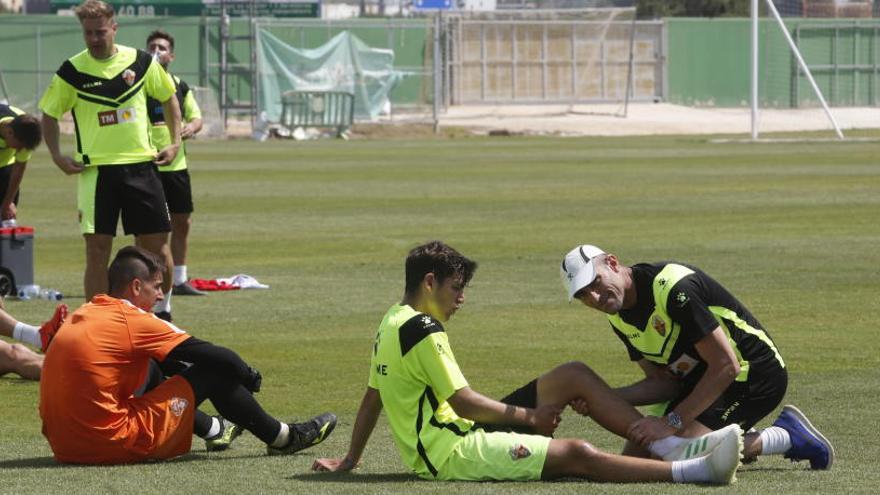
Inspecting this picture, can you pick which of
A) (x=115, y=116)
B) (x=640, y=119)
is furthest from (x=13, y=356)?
(x=640, y=119)

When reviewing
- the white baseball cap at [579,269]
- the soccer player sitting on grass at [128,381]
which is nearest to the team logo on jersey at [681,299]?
the white baseball cap at [579,269]

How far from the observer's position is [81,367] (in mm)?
7824

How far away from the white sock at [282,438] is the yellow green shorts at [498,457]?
119cm

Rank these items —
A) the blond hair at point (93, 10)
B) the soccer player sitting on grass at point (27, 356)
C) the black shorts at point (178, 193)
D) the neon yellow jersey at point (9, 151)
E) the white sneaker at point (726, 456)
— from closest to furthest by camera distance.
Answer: the white sneaker at point (726, 456) → the soccer player sitting on grass at point (27, 356) → the blond hair at point (93, 10) → the neon yellow jersey at point (9, 151) → the black shorts at point (178, 193)

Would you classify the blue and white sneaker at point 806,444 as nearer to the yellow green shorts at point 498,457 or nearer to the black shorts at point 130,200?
the yellow green shorts at point 498,457

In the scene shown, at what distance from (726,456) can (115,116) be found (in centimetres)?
672

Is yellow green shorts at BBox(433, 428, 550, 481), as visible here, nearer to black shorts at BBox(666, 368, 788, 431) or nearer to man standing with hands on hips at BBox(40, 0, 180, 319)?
black shorts at BBox(666, 368, 788, 431)

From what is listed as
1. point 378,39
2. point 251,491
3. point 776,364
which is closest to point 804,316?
point 776,364

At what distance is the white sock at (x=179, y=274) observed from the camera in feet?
51.2

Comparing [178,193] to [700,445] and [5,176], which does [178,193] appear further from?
[700,445]

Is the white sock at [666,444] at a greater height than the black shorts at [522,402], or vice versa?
the black shorts at [522,402]

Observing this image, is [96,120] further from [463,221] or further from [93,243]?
[463,221]

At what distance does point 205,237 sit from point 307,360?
991 cm

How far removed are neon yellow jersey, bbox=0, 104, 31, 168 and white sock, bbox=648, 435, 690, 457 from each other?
751 centimetres
